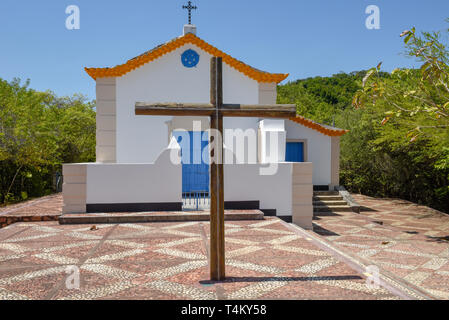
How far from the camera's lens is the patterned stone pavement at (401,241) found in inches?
202

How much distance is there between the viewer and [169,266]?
4.39 meters

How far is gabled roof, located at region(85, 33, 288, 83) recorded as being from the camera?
11062 mm

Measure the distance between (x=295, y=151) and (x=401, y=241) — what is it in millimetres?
7542

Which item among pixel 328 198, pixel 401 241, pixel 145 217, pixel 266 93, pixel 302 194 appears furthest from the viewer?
pixel 328 198

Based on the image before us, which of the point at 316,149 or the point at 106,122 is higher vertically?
the point at 106,122

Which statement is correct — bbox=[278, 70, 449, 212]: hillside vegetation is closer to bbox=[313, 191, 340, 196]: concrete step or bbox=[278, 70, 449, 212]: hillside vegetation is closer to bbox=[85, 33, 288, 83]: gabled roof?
bbox=[313, 191, 340, 196]: concrete step

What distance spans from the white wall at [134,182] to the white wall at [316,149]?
7960mm

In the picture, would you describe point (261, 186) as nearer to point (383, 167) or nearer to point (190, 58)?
point (190, 58)

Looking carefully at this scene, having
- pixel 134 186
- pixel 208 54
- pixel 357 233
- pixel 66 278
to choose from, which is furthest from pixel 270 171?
pixel 66 278

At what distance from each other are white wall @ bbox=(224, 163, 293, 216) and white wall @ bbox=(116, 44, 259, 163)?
301cm
